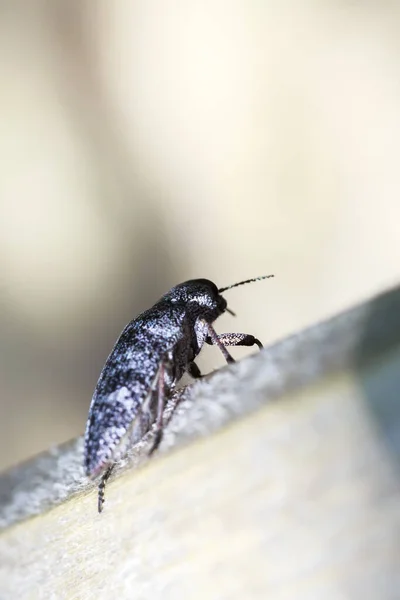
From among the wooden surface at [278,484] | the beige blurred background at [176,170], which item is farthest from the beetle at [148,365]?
the beige blurred background at [176,170]

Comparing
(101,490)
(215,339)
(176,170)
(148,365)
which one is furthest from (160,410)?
(176,170)

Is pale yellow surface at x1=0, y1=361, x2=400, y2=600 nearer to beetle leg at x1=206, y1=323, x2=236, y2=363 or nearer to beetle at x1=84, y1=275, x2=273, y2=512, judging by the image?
beetle at x1=84, y1=275, x2=273, y2=512

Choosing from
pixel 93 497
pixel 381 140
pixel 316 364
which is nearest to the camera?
pixel 316 364

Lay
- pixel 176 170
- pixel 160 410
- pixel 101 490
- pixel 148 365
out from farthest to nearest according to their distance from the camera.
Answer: pixel 176 170
pixel 148 365
pixel 160 410
pixel 101 490

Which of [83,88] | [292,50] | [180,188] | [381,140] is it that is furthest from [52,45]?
[381,140]

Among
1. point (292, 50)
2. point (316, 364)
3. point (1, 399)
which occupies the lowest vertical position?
point (1, 399)

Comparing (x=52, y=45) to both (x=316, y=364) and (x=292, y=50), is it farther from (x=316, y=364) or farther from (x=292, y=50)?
(x=316, y=364)

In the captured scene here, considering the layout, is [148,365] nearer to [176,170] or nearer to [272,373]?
[272,373]
